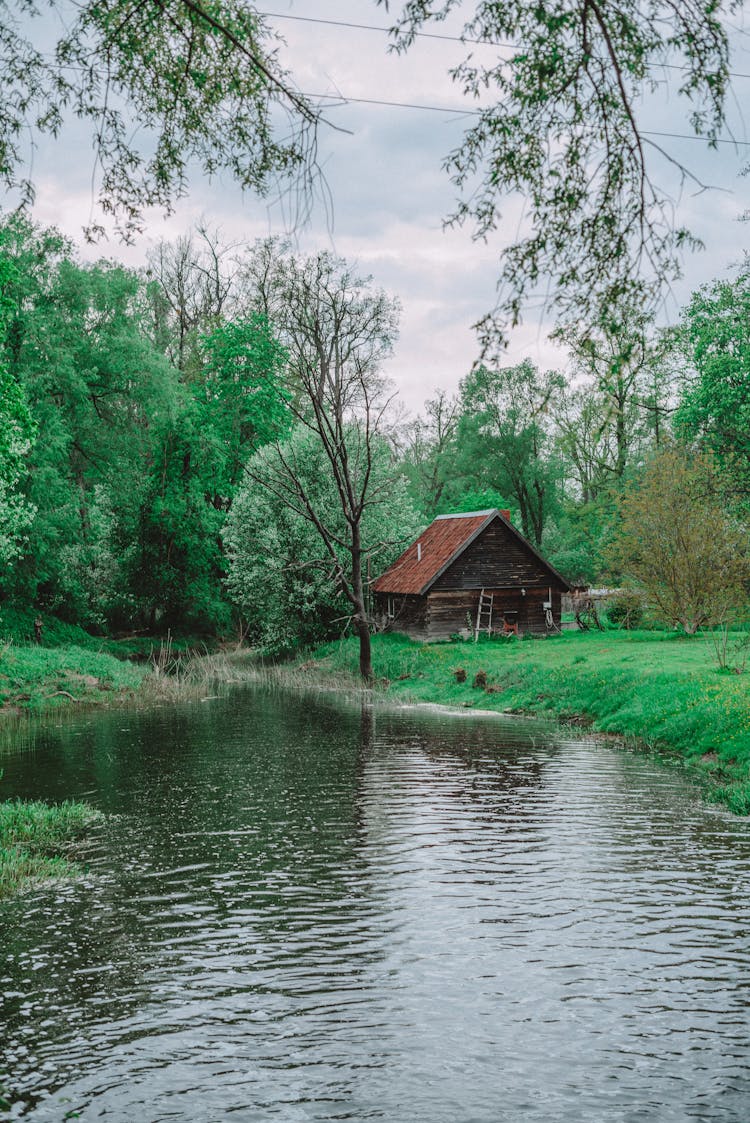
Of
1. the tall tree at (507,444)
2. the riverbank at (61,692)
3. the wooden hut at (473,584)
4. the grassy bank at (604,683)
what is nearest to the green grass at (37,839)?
the riverbank at (61,692)

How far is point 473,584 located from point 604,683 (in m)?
18.8

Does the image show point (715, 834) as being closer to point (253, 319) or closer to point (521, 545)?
point (521, 545)

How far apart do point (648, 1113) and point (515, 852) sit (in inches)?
244

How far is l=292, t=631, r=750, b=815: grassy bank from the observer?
18.4 m

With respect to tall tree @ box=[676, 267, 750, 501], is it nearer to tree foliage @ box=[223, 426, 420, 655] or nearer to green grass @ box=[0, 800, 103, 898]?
tree foliage @ box=[223, 426, 420, 655]

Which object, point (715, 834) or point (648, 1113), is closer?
point (648, 1113)

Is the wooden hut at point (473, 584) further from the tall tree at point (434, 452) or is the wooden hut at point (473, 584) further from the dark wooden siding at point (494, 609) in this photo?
the tall tree at point (434, 452)

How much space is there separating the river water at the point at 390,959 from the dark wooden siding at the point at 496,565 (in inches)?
1066

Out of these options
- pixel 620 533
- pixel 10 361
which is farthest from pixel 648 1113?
pixel 10 361

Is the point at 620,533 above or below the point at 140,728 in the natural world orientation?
above

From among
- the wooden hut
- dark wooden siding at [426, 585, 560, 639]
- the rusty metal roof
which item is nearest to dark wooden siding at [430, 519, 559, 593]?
the wooden hut

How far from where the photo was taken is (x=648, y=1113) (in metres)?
6.11

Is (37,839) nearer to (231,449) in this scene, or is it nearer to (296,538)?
(296,538)

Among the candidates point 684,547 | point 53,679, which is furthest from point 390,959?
point 684,547
